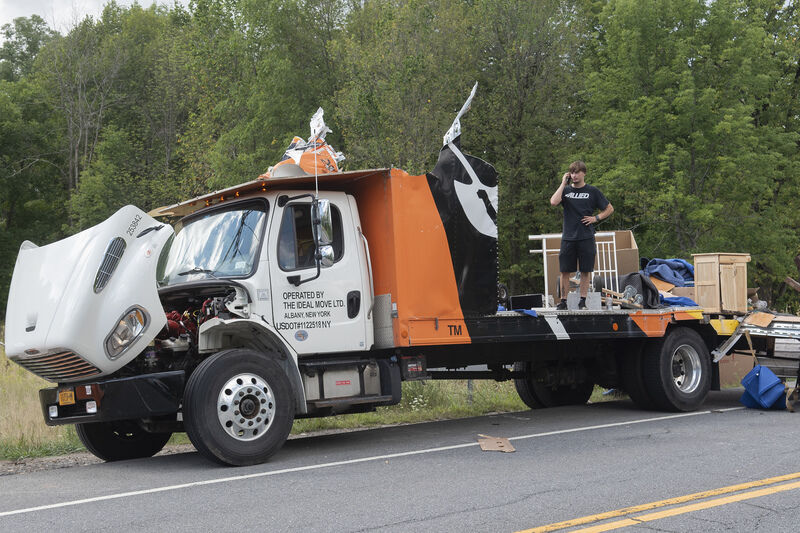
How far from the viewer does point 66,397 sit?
24.8ft

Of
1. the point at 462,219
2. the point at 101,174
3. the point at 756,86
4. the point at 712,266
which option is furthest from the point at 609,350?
Answer: the point at 101,174

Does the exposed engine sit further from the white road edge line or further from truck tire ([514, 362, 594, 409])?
truck tire ([514, 362, 594, 409])

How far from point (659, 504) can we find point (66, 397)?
5042mm

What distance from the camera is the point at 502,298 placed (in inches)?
393

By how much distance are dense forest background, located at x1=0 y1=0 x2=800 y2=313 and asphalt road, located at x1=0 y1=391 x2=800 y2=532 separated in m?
15.0

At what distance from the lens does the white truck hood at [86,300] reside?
23.8ft

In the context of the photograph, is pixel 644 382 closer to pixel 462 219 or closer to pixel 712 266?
pixel 712 266

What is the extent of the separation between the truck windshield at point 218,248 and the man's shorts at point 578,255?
405 cm

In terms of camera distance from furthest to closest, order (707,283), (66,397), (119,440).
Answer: (707,283) → (119,440) → (66,397)

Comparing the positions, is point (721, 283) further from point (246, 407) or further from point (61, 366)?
point (61, 366)

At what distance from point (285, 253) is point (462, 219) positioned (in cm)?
207

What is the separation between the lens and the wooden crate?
1144 cm

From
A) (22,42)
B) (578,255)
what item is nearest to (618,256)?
(578,255)

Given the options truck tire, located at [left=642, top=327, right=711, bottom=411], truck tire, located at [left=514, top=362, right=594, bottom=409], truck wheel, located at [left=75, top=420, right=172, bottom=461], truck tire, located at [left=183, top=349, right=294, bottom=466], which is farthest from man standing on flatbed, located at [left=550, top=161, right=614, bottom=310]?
truck wheel, located at [left=75, top=420, right=172, bottom=461]
